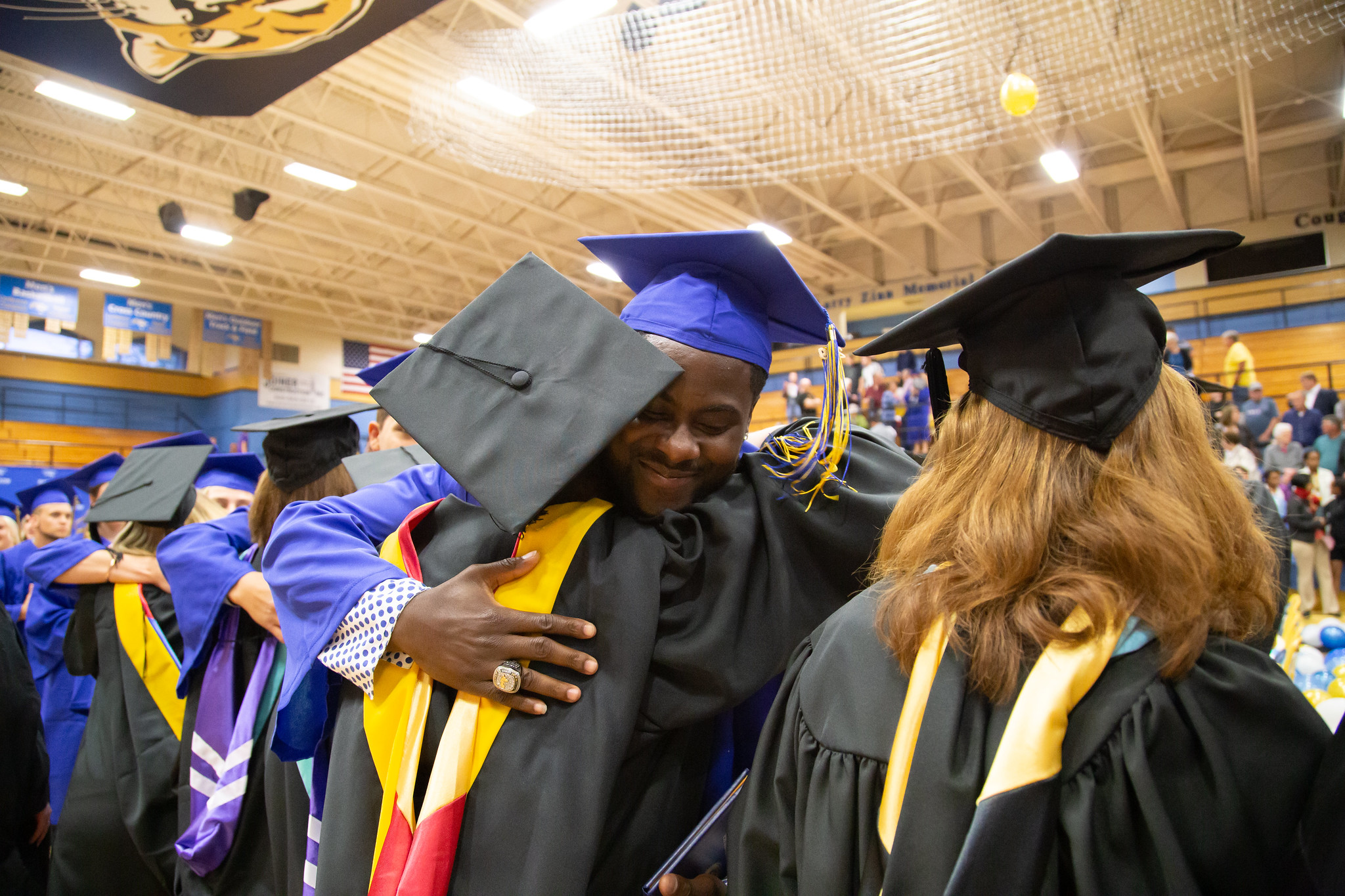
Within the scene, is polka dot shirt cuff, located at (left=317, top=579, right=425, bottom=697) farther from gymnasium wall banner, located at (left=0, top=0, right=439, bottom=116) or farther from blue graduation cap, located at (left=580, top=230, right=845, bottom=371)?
gymnasium wall banner, located at (left=0, top=0, right=439, bottom=116)

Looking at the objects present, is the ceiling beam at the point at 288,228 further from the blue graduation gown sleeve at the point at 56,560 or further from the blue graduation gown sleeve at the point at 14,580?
the blue graduation gown sleeve at the point at 56,560

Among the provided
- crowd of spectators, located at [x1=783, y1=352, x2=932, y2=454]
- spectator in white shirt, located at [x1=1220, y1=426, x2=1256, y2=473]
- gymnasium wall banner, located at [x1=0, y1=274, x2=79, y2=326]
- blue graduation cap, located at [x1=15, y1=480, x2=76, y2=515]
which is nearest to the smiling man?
blue graduation cap, located at [x1=15, y1=480, x2=76, y2=515]

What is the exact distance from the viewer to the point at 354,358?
717 inches

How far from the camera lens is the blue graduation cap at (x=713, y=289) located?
3.87ft

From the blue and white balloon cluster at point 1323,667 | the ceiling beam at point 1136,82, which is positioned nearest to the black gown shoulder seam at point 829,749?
the blue and white balloon cluster at point 1323,667

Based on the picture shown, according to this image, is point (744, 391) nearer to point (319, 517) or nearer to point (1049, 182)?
point (319, 517)

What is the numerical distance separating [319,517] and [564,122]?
867cm

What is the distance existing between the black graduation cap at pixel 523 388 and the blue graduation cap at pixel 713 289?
136 mm

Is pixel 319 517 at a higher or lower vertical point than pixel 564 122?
lower

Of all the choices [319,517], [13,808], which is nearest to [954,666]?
[319,517]

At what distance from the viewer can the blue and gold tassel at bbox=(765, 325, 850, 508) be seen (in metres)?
1.21

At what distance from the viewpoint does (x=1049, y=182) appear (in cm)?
1224

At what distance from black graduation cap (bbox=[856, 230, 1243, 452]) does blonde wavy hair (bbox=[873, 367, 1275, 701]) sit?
0.03m

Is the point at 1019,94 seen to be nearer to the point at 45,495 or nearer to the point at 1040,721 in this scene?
the point at 1040,721
